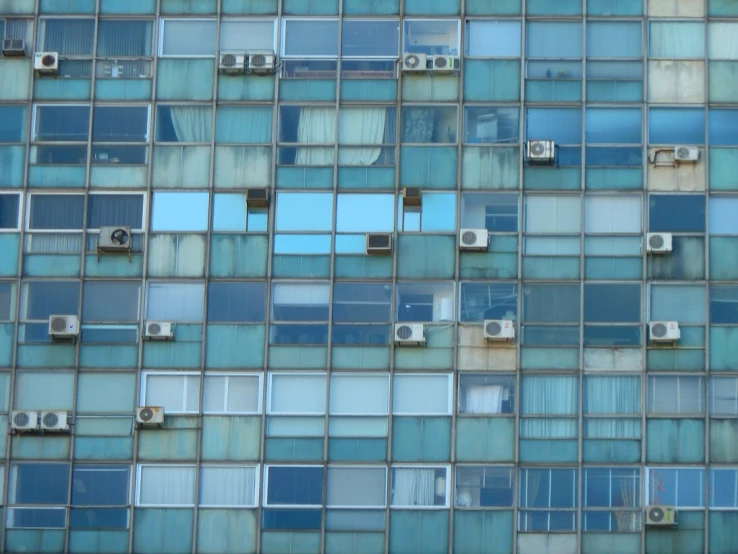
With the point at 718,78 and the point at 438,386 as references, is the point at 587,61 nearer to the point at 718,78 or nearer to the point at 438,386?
the point at 718,78

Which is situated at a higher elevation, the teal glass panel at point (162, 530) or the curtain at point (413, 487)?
the curtain at point (413, 487)

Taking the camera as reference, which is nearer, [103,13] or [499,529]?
[499,529]

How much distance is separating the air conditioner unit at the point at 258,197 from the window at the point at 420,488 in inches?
239

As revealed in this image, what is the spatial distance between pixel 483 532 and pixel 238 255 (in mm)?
7475

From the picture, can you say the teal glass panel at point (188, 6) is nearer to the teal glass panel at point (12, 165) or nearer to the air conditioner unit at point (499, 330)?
the teal glass panel at point (12, 165)

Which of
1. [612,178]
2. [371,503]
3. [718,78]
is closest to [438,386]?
[371,503]

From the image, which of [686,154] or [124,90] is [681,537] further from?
[124,90]

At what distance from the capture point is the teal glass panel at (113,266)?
46.9m

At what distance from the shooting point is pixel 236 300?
4669 centimetres

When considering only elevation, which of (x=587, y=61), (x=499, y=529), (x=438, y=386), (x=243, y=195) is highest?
(x=587, y=61)

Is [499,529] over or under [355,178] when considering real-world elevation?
under

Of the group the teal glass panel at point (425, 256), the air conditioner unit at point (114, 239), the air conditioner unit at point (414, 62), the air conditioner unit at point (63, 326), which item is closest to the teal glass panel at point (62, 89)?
the air conditioner unit at point (114, 239)

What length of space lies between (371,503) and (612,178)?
8251 millimetres

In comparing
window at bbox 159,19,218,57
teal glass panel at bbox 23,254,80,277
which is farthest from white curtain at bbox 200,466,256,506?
window at bbox 159,19,218,57
